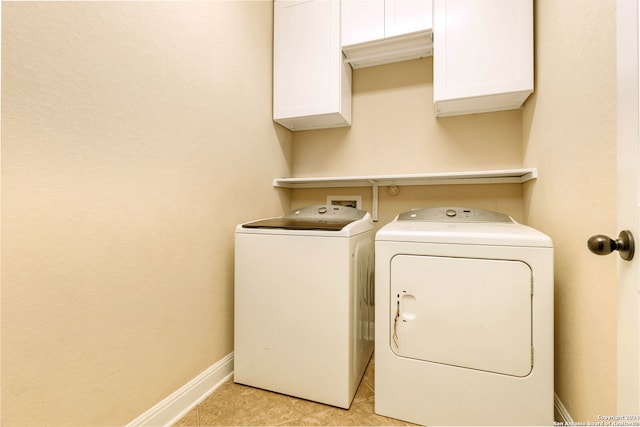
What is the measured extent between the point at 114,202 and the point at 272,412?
1.17 metres

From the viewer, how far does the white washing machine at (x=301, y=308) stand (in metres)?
1.42

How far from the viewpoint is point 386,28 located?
1.88 m

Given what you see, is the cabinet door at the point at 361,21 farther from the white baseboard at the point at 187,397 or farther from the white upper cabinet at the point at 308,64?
the white baseboard at the point at 187,397

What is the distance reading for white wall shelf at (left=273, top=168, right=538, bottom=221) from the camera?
1.82 metres

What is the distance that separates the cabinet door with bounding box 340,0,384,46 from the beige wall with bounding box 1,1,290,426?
0.70 m

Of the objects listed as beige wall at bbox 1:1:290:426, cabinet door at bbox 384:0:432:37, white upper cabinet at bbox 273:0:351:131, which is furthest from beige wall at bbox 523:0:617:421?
beige wall at bbox 1:1:290:426

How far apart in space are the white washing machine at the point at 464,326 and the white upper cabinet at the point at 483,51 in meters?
0.88

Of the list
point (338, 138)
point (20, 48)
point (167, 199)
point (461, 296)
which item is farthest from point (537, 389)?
point (20, 48)

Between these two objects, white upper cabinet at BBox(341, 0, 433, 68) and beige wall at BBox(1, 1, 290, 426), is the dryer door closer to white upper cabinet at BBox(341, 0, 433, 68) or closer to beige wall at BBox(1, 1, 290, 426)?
beige wall at BBox(1, 1, 290, 426)

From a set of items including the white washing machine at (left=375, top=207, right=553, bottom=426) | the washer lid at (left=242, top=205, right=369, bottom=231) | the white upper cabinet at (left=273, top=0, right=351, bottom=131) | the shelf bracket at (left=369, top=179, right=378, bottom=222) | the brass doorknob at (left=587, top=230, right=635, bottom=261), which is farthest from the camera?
the shelf bracket at (left=369, top=179, right=378, bottom=222)

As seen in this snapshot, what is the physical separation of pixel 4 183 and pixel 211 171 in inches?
32.6

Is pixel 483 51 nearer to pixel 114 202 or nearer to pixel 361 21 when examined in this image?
pixel 361 21

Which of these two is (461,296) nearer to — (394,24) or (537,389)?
(537,389)

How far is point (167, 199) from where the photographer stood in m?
1.33
